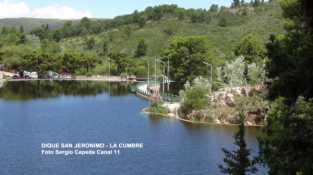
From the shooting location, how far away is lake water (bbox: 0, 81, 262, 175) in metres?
29.8

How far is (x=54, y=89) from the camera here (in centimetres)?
7300

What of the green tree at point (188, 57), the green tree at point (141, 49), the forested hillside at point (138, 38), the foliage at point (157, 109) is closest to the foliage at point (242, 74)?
the foliage at point (157, 109)

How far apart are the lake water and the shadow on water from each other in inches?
46.3

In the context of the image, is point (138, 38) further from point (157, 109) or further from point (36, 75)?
point (157, 109)

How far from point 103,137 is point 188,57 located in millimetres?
31040

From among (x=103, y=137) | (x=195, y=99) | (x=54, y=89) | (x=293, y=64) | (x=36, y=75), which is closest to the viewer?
(x=293, y=64)

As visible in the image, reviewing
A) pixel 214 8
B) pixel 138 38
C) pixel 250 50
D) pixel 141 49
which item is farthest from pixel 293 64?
pixel 214 8

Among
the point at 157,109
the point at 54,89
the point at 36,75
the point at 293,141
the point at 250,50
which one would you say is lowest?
the point at 157,109

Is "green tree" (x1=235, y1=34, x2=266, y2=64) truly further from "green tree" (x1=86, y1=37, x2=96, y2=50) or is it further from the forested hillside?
"green tree" (x1=86, y1=37, x2=96, y2=50)

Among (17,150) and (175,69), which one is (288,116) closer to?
(17,150)

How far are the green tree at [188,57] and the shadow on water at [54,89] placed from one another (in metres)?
6.61

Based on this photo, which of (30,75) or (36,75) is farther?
(36,75)

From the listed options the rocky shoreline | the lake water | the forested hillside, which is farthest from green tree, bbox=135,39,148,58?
the rocky shoreline

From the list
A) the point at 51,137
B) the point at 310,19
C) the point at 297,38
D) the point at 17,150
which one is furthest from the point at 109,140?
the point at 310,19
